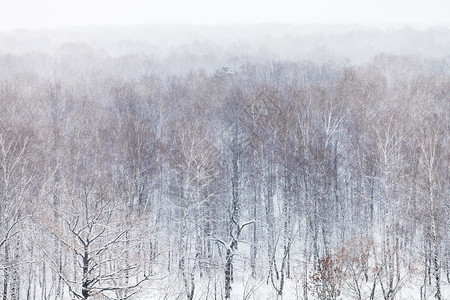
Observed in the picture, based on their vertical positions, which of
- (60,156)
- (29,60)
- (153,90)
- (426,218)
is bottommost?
(426,218)

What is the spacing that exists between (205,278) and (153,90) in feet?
89.9

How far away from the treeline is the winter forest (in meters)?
0.20

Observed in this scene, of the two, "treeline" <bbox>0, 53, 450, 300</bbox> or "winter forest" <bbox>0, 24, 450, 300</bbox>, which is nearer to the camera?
"winter forest" <bbox>0, 24, 450, 300</bbox>

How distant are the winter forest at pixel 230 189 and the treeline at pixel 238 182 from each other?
7.8 inches

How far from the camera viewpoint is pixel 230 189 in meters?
30.7

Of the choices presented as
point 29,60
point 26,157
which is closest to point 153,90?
point 26,157

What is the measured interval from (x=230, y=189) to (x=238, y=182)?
3.27 ft

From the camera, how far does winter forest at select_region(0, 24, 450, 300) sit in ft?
59.6

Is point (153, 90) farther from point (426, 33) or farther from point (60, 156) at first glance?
point (426, 33)

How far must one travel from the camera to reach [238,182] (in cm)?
3048

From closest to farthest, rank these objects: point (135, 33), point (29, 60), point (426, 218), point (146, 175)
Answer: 1. point (426, 218)
2. point (146, 175)
3. point (29, 60)
4. point (135, 33)

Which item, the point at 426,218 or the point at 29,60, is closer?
the point at 426,218

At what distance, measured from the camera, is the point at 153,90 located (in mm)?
44312

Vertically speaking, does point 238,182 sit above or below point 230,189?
above
